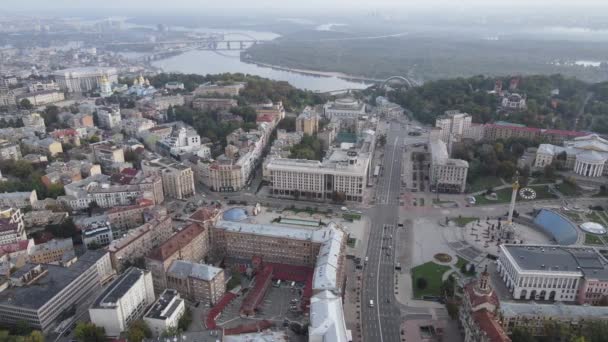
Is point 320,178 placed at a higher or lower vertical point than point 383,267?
higher

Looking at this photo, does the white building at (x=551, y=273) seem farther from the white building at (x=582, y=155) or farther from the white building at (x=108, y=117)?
the white building at (x=108, y=117)

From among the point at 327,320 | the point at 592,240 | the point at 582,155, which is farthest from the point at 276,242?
the point at 582,155

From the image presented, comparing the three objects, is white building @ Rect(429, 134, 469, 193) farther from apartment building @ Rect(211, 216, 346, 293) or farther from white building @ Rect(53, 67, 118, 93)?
white building @ Rect(53, 67, 118, 93)

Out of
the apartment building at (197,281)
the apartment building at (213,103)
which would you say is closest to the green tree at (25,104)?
the apartment building at (213,103)

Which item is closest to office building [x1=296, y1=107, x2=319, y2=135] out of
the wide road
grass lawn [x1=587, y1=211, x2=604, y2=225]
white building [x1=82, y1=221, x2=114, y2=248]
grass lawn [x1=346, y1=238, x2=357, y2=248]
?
the wide road

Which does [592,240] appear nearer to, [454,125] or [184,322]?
[454,125]

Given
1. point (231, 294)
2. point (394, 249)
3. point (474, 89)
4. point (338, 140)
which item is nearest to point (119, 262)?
point (231, 294)
